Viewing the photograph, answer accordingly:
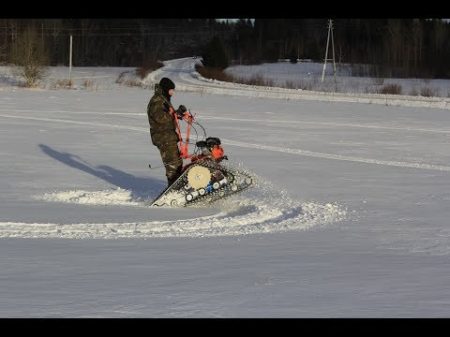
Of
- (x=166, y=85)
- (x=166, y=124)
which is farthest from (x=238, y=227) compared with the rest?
(x=166, y=85)

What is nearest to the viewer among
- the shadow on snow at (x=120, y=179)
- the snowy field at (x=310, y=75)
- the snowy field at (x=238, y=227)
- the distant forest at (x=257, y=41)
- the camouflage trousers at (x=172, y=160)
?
the snowy field at (x=238, y=227)

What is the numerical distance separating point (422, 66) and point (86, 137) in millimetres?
51599

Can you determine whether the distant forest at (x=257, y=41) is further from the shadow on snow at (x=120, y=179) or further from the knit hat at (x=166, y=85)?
the knit hat at (x=166, y=85)

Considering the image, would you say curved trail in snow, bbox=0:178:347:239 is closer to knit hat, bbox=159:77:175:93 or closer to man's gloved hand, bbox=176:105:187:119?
man's gloved hand, bbox=176:105:187:119

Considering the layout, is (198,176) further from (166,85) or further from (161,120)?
(166,85)

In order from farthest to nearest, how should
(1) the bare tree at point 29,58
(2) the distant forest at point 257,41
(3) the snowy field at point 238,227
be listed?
(2) the distant forest at point 257,41 → (1) the bare tree at point 29,58 → (3) the snowy field at point 238,227

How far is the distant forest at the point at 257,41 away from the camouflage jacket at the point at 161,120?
49.1 m

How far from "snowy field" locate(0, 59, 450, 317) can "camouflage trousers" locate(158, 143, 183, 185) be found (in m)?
0.54

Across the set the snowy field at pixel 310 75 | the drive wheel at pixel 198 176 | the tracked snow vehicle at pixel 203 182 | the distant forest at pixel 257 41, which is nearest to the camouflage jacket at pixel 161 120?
the tracked snow vehicle at pixel 203 182

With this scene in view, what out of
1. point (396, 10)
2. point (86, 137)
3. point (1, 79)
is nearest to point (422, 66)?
point (1, 79)

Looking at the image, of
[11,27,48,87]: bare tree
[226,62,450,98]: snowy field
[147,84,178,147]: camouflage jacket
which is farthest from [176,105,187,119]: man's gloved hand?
[226,62,450,98]: snowy field

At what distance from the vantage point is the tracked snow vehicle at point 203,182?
39.3 ft

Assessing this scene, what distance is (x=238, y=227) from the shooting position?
1028 centimetres

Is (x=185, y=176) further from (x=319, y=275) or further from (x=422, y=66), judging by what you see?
(x=422, y=66)
